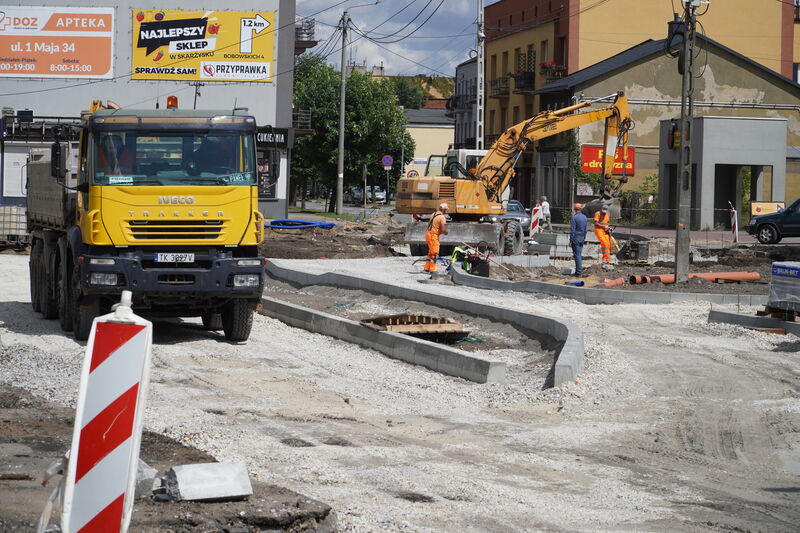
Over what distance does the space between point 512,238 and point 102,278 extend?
1962cm

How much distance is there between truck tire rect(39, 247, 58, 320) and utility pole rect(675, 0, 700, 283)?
12137 millimetres

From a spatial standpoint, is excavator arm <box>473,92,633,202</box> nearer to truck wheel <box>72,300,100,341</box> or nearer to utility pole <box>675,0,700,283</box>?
utility pole <box>675,0,700,283</box>

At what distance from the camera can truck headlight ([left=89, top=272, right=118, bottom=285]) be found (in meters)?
14.0

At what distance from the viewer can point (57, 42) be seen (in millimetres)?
50875

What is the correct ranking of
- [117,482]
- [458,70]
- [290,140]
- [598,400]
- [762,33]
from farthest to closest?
[458,70] < [762,33] < [290,140] < [598,400] < [117,482]

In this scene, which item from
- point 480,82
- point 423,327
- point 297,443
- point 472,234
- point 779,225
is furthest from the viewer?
point 480,82

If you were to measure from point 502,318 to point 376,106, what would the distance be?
2165 inches

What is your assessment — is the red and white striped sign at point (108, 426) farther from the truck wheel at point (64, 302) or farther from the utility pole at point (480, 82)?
the utility pole at point (480, 82)

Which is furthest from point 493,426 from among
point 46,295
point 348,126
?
point 348,126

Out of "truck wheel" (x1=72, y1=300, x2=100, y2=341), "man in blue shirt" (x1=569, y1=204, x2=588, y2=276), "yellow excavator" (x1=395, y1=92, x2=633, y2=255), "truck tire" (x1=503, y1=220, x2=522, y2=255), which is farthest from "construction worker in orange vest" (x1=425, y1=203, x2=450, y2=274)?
"truck wheel" (x1=72, y1=300, x2=100, y2=341)

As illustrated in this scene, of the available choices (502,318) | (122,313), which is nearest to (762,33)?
(502,318)

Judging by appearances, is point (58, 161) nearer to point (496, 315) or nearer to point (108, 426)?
point (496, 315)

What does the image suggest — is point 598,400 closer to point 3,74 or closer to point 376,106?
point 3,74

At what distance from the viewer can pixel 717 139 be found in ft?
161
